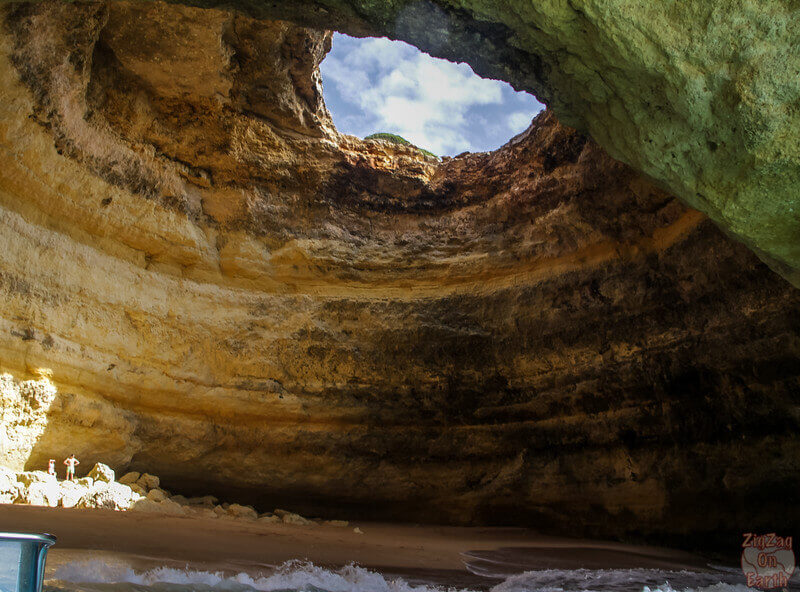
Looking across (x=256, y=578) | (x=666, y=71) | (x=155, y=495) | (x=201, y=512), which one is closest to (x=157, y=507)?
(x=155, y=495)

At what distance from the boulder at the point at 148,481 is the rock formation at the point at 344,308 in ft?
0.84

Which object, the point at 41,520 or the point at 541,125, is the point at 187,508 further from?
the point at 541,125

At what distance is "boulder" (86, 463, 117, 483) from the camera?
5.58 meters

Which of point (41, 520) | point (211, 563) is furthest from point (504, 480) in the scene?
point (41, 520)

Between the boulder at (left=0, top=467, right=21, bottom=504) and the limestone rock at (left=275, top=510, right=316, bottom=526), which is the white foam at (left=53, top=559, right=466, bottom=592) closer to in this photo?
the boulder at (left=0, top=467, right=21, bottom=504)

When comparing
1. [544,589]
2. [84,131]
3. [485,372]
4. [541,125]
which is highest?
[541,125]

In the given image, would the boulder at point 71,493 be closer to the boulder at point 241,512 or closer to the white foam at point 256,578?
the boulder at point 241,512

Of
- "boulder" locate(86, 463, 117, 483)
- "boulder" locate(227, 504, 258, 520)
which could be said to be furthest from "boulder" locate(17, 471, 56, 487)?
"boulder" locate(227, 504, 258, 520)

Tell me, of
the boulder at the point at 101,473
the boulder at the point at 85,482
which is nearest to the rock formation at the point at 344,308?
the boulder at the point at 101,473

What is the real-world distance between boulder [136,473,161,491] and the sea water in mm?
3205

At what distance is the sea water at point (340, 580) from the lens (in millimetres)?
2457

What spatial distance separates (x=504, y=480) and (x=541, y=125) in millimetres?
4925

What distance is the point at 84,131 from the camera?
19.7 feet

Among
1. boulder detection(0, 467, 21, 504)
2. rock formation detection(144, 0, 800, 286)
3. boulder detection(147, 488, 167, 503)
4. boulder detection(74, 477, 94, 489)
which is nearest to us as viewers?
rock formation detection(144, 0, 800, 286)
